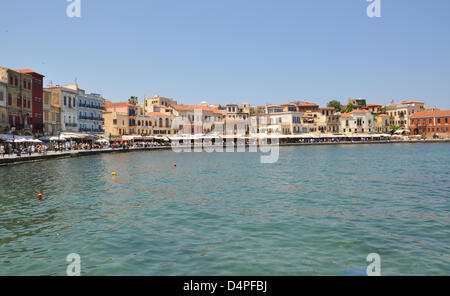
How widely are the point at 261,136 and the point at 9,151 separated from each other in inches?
2469

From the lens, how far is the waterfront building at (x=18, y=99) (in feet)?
149

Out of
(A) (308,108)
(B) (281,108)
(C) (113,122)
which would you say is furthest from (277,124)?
(C) (113,122)

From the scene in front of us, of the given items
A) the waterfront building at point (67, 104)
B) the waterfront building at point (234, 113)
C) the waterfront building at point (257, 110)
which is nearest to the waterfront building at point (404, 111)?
the waterfront building at point (257, 110)

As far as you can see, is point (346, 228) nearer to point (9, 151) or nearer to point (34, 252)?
point (34, 252)

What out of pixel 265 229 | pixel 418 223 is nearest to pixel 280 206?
pixel 265 229

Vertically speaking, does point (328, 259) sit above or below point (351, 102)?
below

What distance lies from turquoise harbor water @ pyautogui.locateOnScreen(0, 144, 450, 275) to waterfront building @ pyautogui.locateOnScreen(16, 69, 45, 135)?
33.4 m

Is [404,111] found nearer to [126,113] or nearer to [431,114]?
[431,114]

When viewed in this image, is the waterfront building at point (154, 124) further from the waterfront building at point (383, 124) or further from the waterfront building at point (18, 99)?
the waterfront building at point (383, 124)

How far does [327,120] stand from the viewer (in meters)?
113

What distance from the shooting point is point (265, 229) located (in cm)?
1227
